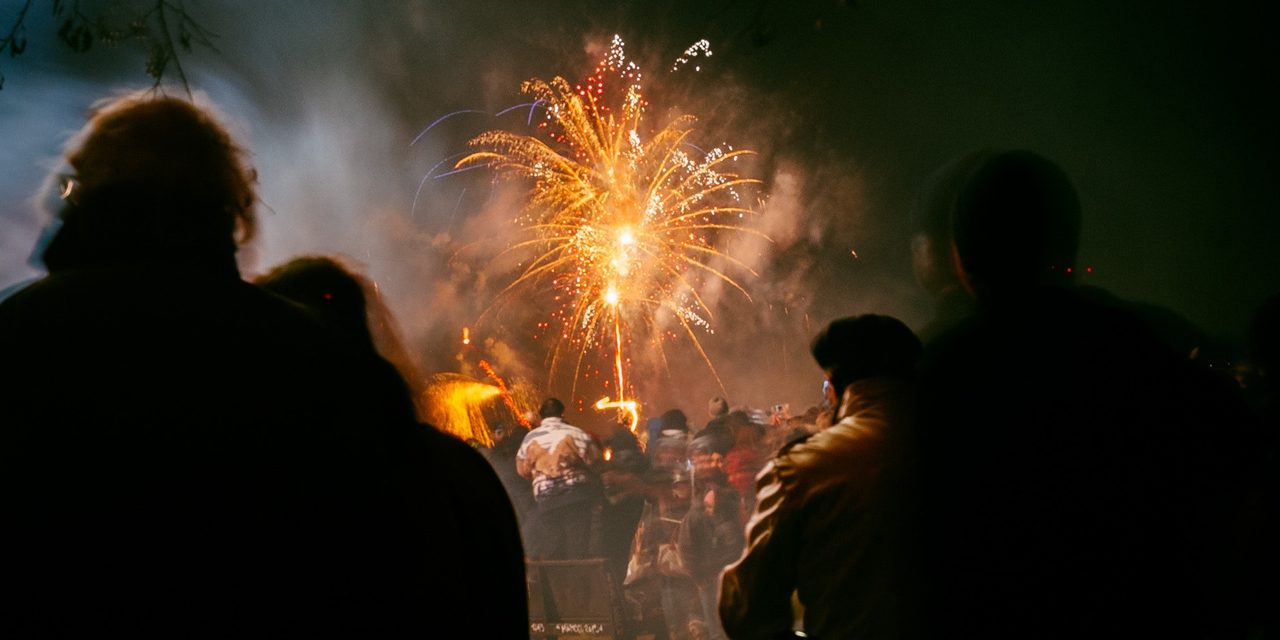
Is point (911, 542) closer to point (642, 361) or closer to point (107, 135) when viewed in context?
point (107, 135)

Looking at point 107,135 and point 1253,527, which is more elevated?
point 107,135

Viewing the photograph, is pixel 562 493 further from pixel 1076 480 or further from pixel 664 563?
pixel 1076 480

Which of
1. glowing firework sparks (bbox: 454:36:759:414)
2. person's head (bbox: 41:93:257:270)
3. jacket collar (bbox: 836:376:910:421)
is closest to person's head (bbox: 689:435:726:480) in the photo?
jacket collar (bbox: 836:376:910:421)

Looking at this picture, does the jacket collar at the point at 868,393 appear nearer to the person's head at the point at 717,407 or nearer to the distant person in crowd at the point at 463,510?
the distant person in crowd at the point at 463,510

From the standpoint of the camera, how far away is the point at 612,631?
701 centimetres

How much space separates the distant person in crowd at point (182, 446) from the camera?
126cm

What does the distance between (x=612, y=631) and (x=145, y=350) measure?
6299 mm

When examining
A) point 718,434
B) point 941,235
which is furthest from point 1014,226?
point 718,434

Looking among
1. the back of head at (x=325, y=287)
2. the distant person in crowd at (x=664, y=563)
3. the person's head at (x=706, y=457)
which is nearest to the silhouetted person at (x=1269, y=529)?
the back of head at (x=325, y=287)

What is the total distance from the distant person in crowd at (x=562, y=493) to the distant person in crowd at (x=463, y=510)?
5614 millimetres

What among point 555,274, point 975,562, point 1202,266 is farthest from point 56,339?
point 555,274

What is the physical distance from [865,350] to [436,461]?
160 cm

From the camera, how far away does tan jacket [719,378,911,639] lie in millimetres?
2420

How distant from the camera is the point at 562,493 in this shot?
786 centimetres
